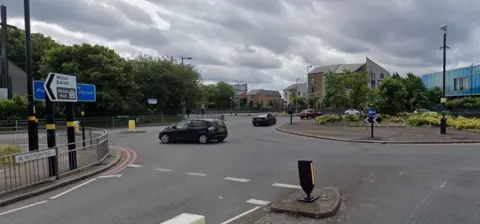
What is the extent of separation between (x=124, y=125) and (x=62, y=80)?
2988 centimetres

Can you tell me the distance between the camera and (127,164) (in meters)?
13.2

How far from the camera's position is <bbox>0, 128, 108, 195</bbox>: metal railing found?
8781 millimetres

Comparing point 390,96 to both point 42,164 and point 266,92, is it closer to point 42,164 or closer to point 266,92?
point 42,164

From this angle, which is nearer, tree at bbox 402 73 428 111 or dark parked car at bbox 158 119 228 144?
dark parked car at bbox 158 119 228 144

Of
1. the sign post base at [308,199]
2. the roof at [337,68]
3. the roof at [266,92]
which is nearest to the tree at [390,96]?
the sign post base at [308,199]

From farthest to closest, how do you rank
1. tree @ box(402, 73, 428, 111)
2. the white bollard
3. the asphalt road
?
1. tree @ box(402, 73, 428, 111)
2. the asphalt road
3. the white bollard

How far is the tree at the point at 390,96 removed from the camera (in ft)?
122

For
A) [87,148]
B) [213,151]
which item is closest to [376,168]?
[213,151]

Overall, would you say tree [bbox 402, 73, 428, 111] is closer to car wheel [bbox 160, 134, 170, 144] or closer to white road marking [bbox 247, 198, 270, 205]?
car wheel [bbox 160, 134, 170, 144]

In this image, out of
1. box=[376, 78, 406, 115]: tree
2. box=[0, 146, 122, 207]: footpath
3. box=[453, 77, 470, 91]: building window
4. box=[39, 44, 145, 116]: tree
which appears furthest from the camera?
box=[453, 77, 470, 91]: building window

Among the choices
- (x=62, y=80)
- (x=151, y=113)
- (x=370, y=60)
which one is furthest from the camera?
(x=370, y=60)

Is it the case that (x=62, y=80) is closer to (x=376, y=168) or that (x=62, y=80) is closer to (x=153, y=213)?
(x=153, y=213)

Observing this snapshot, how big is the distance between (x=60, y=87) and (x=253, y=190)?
6731 mm

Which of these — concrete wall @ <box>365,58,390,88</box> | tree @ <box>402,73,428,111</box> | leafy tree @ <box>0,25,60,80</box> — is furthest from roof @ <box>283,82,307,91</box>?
leafy tree @ <box>0,25,60,80</box>
